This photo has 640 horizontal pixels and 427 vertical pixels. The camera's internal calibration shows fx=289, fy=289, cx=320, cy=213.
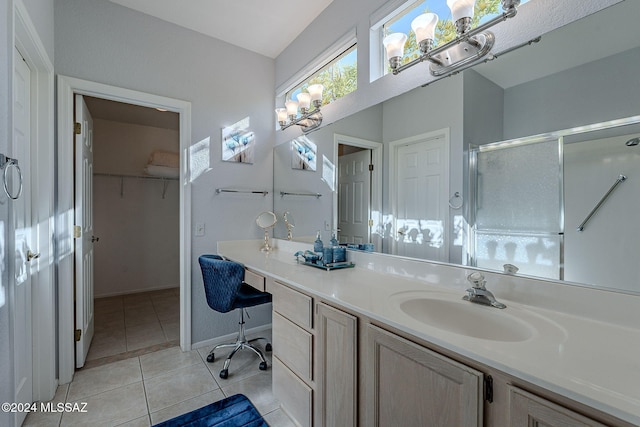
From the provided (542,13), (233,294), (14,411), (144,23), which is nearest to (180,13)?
(144,23)

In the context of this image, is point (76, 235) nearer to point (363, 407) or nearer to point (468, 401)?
point (363, 407)

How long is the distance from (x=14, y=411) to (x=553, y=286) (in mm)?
2198

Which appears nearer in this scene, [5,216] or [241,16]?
[5,216]

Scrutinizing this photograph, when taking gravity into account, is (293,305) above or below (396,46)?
below

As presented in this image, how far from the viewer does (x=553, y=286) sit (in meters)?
1.08

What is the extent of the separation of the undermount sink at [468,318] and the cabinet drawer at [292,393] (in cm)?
67

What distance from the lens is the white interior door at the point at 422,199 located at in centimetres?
144

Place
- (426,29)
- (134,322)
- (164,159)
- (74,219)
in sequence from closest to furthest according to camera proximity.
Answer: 1. (426,29)
2. (74,219)
3. (134,322)
4. (164,159)

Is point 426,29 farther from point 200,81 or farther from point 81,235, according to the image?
point 81,235

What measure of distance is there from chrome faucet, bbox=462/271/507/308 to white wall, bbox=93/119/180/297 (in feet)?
13.4

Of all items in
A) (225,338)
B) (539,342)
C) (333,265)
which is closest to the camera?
(539,342)

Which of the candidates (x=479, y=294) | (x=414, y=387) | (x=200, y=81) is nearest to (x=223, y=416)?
(x=414, y=387)

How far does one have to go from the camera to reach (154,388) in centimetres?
190

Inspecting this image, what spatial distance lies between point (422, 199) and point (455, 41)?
2.39ft
